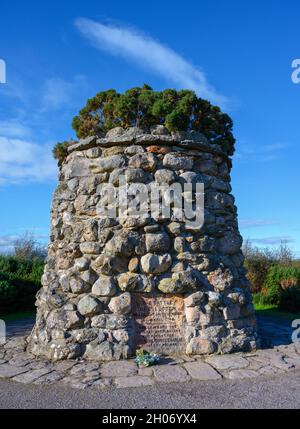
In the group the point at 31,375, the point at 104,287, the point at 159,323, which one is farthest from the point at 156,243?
the point at 31,375

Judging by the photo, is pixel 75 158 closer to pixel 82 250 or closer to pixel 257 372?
pixel 82 250

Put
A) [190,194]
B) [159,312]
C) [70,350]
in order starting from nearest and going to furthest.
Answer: [70,350]
[159,312]
[190,194]

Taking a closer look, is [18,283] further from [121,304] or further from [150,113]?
[150,113]

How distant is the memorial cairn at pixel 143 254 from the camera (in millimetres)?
5000

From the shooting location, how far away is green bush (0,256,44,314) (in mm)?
9961

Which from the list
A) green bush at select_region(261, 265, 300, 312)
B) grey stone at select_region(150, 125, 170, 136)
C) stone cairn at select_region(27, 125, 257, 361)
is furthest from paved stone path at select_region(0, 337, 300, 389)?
green bush at select_region(261, 265, 300, 312)

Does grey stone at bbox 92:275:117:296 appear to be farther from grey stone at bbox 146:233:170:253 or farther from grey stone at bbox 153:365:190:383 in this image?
grey stone at bbox 153:365:190:383

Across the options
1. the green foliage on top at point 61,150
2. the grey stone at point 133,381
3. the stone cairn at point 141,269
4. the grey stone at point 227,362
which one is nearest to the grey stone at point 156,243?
the stone cairn at point 141,269

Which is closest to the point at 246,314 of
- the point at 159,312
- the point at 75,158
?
the point at 159,312

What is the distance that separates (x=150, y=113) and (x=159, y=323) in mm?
3148

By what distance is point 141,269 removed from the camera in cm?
516

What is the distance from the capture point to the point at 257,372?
434 centimetres

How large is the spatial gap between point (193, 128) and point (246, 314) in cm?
304

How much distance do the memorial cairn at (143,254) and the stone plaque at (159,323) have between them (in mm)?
13
